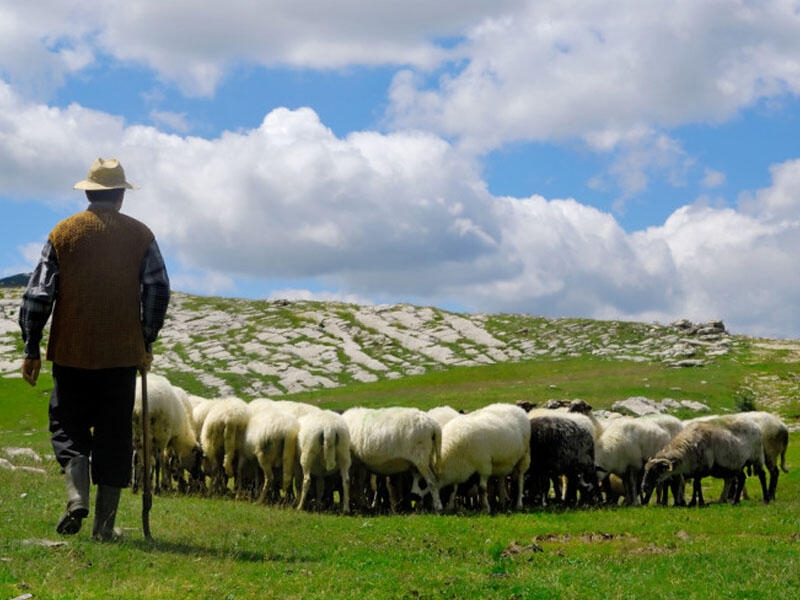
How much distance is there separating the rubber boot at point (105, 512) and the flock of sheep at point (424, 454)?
342 inches

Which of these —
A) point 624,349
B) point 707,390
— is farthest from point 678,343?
point 707,390

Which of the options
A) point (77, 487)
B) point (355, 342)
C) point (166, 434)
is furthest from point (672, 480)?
point (355, 342)

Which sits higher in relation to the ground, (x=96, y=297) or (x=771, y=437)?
(x=96, y=297)

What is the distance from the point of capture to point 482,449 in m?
20.0

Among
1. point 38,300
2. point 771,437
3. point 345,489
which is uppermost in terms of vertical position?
point 38,300

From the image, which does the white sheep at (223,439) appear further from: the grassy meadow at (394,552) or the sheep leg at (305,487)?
the sheep leg at (305,487)

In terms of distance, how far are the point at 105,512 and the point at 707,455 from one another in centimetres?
1613

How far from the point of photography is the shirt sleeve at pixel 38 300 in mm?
10281

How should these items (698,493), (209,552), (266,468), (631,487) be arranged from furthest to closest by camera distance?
(631,487) → (698,493) → (266,468) → (209,552)

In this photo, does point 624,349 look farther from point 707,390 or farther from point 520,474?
point 520,474

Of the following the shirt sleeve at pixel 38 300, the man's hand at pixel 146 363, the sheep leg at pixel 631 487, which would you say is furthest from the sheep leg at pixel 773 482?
the shirt sleeve at pixel 38 300

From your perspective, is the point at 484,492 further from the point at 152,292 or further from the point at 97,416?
the point at 152,292

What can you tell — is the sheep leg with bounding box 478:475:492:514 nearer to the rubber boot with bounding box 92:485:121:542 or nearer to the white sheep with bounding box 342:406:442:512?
the white sheep with bounding box 342:406:442:512

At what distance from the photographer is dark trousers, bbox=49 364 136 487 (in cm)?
1048
